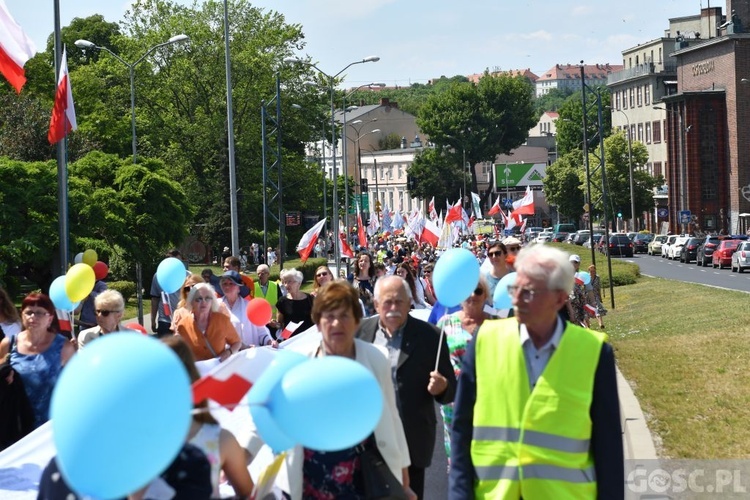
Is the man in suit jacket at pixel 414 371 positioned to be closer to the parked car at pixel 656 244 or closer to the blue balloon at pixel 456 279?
the blue balloon at pixel 456 279

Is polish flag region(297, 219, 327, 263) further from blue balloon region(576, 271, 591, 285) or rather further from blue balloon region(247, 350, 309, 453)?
blue balloon region(247, 350, 309, 453)

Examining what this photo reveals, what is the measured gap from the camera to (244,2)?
67.0 m

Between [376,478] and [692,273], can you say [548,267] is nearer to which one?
[376,478]

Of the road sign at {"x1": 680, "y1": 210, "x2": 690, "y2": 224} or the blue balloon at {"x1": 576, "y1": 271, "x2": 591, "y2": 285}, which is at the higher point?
the blue balloon at {"x1": 576, "y1": 271, "x2": 591, "y2": 285}

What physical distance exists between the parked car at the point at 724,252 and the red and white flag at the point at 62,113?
150ft

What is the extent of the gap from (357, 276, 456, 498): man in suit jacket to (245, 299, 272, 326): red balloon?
5.56 metres

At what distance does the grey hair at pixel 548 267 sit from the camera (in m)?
5.30

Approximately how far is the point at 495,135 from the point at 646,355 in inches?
4199

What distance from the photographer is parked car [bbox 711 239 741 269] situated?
60.3m

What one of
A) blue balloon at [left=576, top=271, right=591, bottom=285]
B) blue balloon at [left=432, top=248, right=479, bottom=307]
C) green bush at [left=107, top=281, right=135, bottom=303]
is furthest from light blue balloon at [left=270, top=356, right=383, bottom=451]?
green bush at [left=107, top=281, right=135, bottom=303]

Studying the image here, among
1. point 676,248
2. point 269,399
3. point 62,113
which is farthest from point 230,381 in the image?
point 676,248

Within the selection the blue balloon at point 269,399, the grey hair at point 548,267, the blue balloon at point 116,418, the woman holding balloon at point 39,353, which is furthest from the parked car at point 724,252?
the blue balloon at point 116,418

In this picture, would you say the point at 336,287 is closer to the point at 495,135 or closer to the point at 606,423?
the point at 606,423

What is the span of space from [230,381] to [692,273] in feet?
177
